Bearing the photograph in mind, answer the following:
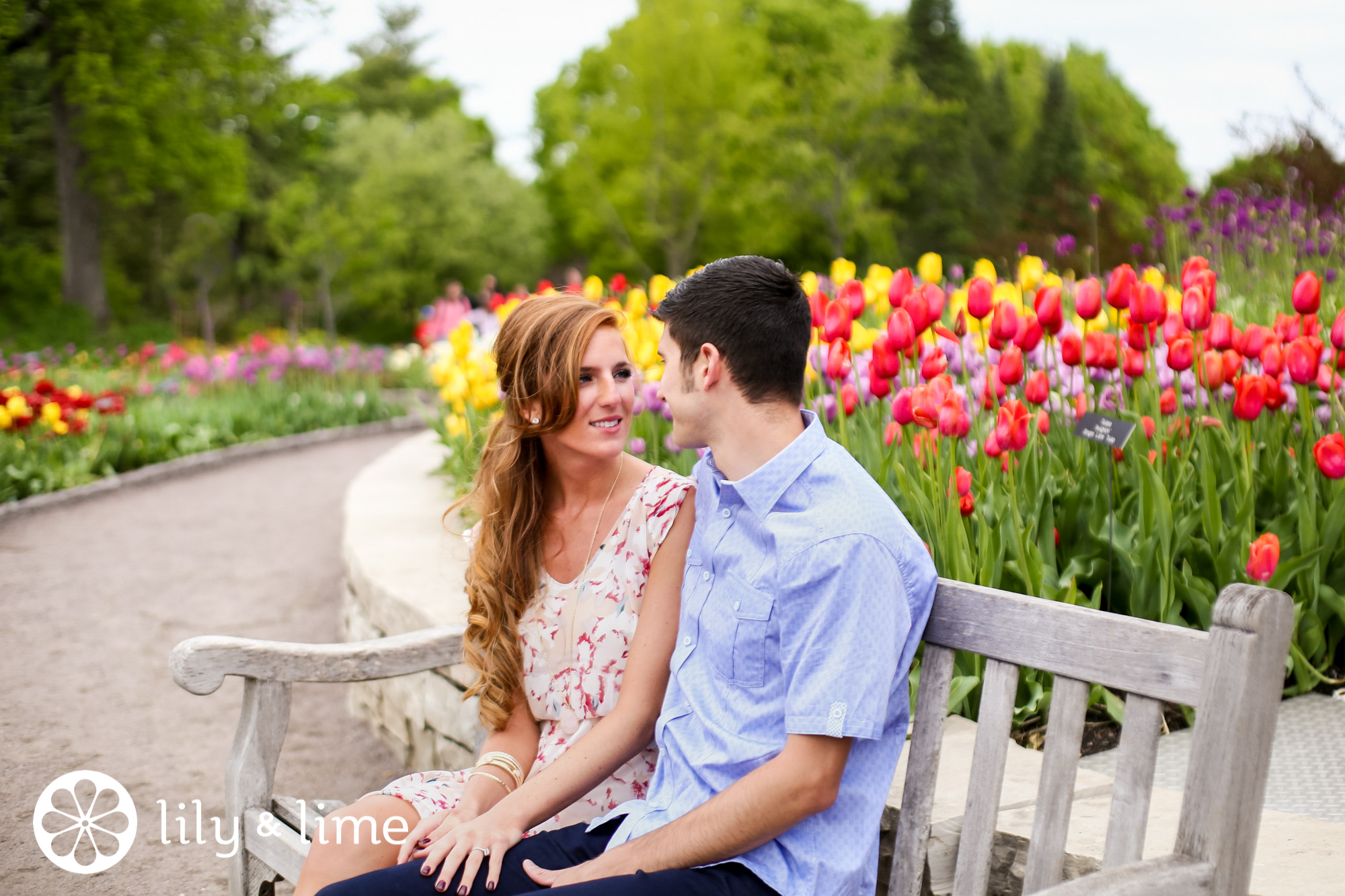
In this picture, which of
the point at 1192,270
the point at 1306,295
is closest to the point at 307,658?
the point at 1192,270

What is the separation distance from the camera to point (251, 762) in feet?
7.00

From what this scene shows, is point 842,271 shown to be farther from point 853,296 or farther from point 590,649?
point 590,649

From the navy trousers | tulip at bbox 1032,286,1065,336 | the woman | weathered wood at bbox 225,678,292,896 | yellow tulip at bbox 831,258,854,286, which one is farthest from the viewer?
yellow tulip at bbox 831,258,854,286

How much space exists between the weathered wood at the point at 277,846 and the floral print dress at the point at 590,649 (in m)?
0.19

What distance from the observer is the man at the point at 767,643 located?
4.65 ft

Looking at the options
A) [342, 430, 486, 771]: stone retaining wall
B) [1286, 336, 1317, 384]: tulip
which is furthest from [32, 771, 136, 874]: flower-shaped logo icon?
[1286, 336, 1317, 384]: tulip

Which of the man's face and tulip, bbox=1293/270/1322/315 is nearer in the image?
the man's face

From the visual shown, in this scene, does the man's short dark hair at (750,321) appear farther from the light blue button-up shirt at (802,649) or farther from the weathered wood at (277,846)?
the weathered wood at (277,846)

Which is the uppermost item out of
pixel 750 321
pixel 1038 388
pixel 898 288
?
pixel 898 288

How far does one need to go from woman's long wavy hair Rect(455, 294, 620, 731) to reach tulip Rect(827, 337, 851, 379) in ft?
2.33

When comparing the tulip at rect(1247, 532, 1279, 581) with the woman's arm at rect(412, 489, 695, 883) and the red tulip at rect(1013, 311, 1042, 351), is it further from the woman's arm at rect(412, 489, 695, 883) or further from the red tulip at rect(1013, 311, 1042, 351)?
the woman's arm at rect(412, 489, 695, 883)

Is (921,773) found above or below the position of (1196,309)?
below

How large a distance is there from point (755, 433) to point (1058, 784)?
0.66 m

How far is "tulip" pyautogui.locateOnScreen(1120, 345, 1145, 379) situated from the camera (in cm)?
256
